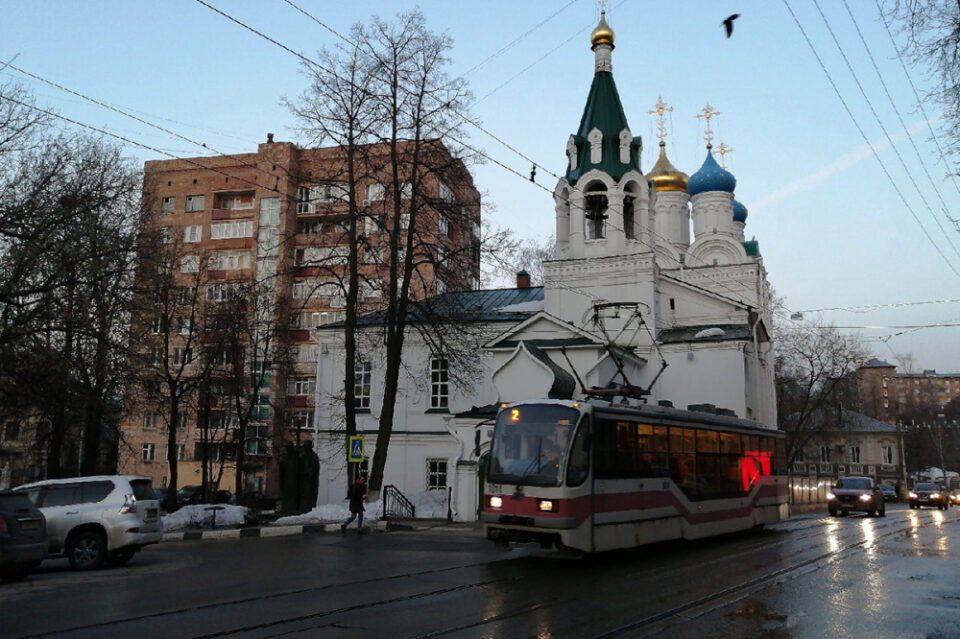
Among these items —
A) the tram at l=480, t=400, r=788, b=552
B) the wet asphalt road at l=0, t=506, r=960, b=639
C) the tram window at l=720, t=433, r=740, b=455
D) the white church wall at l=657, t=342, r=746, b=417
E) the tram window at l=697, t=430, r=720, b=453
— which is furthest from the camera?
the white church wall at l=657, t=342, r=746, b=417

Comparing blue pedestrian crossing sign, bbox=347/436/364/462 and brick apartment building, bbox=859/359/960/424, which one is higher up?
brick apartment building, bbox=859/359/960/424

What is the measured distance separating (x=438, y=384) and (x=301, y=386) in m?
21.2

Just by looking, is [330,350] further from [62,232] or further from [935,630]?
[935,630]

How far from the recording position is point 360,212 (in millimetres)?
25312

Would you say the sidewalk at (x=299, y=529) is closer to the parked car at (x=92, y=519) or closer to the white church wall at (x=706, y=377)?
the parked car at (x=92, y=519)

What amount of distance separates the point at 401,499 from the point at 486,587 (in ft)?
60.8

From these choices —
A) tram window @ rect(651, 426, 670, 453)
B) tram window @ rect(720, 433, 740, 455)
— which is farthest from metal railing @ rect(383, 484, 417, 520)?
tram window @ rect(651, 426, 670, 453)

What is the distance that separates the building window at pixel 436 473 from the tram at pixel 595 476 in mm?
16441

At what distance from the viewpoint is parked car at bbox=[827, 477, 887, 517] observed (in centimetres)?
3038

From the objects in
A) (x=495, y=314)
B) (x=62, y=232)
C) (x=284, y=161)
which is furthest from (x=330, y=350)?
(x=284, y=161)

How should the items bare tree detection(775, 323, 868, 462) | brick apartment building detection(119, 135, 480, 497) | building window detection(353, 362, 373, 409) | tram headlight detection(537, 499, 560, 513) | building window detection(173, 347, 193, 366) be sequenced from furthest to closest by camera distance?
bare tree detection(775, 323, 868, 462)
building window detection(353, 362, 373, 409)
brick apartment building detection(119, 135, 480, 497)
building window detection(173, 347, 193, 366)
tram headlight detection(537, 499, 560, 513)

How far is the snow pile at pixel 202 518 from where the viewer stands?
24.4 metres

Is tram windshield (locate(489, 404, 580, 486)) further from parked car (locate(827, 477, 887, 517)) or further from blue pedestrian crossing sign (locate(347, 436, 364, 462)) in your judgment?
parked car (locate(827, 477, 887, 517))

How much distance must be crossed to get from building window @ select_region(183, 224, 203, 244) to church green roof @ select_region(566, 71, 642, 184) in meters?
32.9
